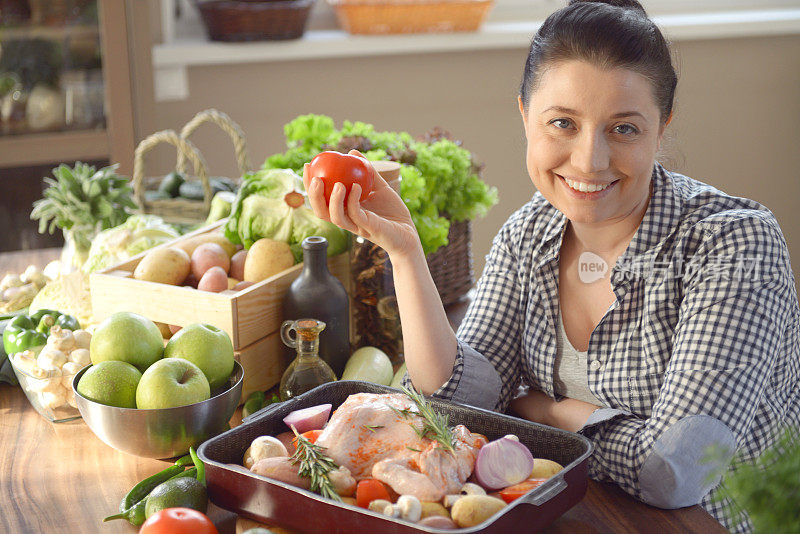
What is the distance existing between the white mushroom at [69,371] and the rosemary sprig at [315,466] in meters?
0.47

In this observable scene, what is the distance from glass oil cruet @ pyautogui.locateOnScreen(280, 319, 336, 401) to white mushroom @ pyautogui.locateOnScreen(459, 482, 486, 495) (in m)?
0.38

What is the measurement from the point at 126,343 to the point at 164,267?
0.32 m

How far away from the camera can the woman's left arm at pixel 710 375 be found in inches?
46.8

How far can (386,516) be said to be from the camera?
0.92 meters

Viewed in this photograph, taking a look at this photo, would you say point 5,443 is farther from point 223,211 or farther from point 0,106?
point 0,106

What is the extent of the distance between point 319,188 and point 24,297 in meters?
0.86

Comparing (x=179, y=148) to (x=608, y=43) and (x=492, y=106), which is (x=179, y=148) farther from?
(x=492, y=106)

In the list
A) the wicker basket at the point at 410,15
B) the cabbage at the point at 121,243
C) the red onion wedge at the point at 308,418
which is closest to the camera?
the red onion wedge at the point at 308,418

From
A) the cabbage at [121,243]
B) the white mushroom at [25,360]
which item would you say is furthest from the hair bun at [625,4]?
the white mushroom at [25,360]

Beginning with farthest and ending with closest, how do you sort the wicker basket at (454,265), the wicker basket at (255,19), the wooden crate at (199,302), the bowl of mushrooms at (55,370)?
1. the wicker basket at (255,19)
2. the wicker basket at (454,265)
3. the wooden crate at (199,302)
4. the bowl of mushrooms at (55,370)

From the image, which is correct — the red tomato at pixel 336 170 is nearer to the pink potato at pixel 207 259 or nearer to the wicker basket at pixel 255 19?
the pink potato at pixel 207 259

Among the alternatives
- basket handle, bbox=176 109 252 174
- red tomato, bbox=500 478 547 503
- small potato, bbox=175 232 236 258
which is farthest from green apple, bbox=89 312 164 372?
basket handle, bbox=176 109 252 174

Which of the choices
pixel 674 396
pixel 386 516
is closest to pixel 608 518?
pixel 674 396

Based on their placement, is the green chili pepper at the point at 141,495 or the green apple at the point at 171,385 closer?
the green chili pepper at the point at 141,495
